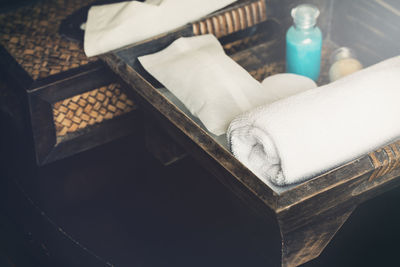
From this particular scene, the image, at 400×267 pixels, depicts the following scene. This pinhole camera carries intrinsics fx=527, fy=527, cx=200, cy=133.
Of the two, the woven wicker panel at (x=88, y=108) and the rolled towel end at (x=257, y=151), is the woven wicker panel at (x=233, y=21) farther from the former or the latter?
the rolled towel end at (x=257, y=151)

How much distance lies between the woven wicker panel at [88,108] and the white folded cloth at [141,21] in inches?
4.0

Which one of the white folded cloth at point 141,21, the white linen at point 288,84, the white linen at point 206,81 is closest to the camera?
the white linen at point 206,81

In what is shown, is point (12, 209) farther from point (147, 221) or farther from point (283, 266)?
point (283, 266)

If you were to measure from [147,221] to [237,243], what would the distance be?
199 mm

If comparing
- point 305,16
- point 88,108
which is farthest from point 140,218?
point 305,16

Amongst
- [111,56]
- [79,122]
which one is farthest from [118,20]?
[79,122]

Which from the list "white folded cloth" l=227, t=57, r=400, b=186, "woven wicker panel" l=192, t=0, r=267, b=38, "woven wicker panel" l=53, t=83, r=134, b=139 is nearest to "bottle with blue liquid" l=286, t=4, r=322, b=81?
"woven wicker panel" l=192, t=0, r=267, b=38

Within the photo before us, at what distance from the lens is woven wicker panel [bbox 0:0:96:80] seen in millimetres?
1231

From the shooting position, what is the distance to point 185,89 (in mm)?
1002

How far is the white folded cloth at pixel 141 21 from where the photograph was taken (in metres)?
1.19

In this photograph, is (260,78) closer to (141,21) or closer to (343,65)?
(343,65)

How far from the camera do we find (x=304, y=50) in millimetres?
1134

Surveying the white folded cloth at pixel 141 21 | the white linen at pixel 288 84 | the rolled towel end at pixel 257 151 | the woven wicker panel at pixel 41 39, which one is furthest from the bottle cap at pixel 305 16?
the woven wicker panel at pixel 41 39

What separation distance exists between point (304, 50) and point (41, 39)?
0.66 metres
